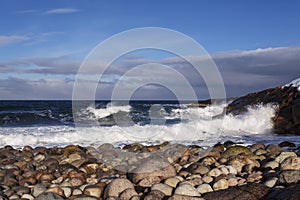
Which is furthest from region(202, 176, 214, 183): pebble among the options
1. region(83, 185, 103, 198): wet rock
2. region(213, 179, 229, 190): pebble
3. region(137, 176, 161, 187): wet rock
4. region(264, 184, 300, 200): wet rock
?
region(83, 185, 103, 198): wet rock

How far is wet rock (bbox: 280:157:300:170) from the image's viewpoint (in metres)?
5.28

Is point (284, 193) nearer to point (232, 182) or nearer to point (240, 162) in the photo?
point (232, 182)

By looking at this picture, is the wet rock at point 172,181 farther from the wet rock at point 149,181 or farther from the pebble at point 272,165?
the pebble at point 272,165

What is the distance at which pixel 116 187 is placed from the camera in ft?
Result: 15.6

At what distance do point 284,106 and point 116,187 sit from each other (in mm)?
10108

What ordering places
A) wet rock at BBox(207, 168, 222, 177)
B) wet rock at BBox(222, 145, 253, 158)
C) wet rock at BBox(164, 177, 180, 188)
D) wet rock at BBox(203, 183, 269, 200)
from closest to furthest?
wet rock at BBox(203, 183, 269, 200) → wet rock at BBox(164, 177, 180, 188) → wet rock at BBox(207, 168, 222, 177) → wet rock at BBox(222, 145, 253, 158)

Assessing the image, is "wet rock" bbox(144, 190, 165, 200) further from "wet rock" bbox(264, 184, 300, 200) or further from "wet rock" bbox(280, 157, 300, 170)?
"wet rock" bbox(280, 157, 300, 170)

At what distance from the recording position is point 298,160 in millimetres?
5340

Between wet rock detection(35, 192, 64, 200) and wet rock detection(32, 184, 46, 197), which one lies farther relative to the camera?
wet rock detection(32, 184, 46, 197)

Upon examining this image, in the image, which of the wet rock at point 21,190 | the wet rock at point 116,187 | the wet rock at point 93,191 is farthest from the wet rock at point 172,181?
the wet rock at point 21,190

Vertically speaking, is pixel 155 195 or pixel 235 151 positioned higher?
pixel 235 151

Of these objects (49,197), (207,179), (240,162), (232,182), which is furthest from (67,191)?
(240,162)

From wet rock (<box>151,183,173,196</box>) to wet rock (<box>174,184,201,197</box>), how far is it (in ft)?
0.44

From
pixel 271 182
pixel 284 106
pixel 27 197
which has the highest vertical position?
pixel 284 106
